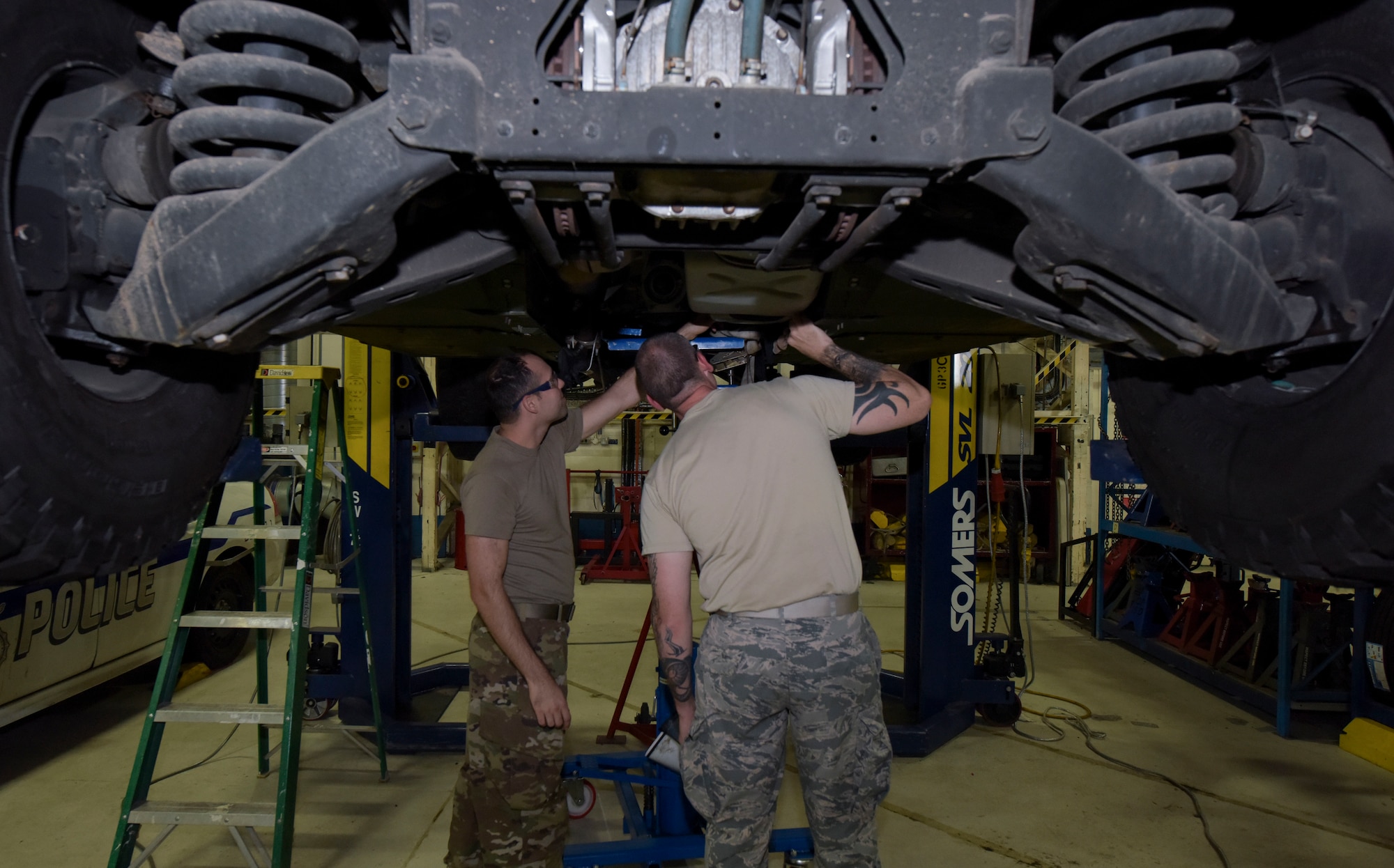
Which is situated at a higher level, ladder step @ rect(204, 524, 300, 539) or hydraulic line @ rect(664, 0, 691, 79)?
hydraulic line @ rect(664, 0, 691, 79)

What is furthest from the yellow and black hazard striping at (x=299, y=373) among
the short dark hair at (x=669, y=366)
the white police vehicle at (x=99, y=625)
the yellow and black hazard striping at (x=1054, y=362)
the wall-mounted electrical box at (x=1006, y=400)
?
the yellow and black hazard striping at (x=1054, y=362)

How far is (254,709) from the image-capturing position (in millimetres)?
2568

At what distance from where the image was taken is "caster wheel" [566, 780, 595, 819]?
3.08 metres

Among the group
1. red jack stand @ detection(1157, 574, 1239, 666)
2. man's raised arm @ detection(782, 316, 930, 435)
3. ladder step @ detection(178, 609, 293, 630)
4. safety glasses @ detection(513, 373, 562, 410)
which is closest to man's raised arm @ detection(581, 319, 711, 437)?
safety glasses @ detection(513, 373, 562, 410)

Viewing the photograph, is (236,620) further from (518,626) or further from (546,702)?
(546,702)

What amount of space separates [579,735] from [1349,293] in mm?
3590

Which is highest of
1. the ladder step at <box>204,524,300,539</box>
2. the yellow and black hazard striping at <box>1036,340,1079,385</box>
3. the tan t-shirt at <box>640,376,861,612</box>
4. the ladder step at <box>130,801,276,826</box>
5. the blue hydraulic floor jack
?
the yellow and black hazard striping at <box>1036,340,1079,385</box>

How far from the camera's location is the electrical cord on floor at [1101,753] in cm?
299

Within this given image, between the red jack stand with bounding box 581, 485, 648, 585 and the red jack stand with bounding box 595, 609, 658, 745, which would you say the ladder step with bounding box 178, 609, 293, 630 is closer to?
the red jack stand with bounding box 595, 609, 658, 745

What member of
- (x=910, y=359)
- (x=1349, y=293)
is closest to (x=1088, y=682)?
(x=910, y=359)

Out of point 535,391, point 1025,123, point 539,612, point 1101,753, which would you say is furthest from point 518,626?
point 1101,753

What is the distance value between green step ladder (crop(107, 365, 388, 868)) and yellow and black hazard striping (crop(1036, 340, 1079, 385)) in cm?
684

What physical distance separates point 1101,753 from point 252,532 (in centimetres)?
386

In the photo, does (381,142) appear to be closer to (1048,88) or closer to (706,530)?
(1048,88)
